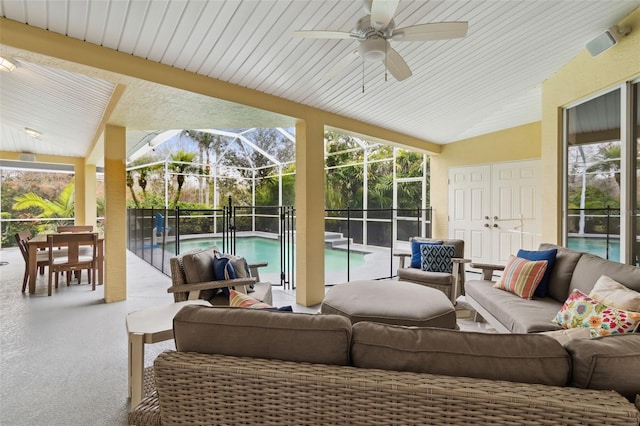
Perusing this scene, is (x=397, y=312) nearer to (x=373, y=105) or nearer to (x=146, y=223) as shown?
(x=373, y=105)

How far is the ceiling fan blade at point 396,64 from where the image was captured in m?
2.22

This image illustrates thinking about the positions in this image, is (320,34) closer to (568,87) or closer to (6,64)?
(6,64)

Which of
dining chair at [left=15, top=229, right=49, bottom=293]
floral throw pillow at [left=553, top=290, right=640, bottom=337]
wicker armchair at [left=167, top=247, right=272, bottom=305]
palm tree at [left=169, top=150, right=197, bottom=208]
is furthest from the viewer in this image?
palm tree at [left=169, top=150, right=197, bottom=208]

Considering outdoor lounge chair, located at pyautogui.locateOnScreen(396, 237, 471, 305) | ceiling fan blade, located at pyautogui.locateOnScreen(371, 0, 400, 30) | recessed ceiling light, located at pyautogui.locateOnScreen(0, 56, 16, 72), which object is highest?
recessed ceiling light, located at pyautogui.locateOnScreen(0, 56, 16, 72)

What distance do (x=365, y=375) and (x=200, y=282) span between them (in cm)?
206

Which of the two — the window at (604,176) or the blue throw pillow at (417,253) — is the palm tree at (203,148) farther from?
the window at (604,176)

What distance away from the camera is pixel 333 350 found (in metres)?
1.10

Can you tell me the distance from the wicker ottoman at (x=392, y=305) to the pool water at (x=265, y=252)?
393 cm

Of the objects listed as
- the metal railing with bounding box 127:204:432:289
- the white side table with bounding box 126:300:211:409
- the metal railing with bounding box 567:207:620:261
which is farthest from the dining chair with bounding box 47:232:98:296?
the metal railing with bounding box 567:207:620:261

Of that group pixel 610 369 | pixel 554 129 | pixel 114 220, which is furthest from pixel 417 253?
pixel 114 220

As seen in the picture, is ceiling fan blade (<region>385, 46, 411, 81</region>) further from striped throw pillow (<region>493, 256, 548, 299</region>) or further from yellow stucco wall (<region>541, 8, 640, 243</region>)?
yellow stucco wall (<region>541, 8, 640, 243</region>)

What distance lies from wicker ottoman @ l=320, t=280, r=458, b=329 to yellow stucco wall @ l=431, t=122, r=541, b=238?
3934mm

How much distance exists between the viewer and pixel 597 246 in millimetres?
3432

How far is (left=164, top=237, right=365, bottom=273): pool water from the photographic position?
7.53 metres
